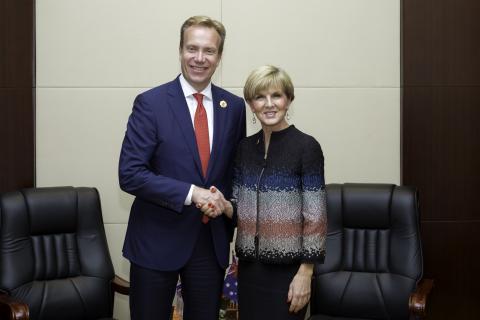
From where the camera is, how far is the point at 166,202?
2.13 m

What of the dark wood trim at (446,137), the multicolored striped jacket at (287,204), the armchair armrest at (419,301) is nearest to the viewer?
the multicolored striped jacket at (287,204)

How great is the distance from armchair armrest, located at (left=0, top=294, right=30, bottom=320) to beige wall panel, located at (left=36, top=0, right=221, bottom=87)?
1385mm

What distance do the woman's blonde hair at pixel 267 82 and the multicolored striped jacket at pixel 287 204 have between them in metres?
0.17

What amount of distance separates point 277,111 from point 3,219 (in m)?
1.63

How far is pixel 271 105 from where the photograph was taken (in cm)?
213

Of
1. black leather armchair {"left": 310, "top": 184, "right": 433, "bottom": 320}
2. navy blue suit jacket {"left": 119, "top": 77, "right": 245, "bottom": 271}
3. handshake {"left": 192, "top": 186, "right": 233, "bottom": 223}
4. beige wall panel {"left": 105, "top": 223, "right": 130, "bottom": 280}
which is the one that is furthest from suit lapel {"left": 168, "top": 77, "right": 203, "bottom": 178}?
beige wall panel {"left": 105, "top": 223, "right": 130, "bottom": 280}

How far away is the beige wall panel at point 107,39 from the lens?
354cm

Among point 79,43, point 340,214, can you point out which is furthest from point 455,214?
point 79,43

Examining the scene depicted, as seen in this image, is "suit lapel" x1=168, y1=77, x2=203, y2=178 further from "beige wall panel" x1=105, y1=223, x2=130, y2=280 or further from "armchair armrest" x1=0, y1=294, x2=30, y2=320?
"beige wall panel" x1=105, y1=223, x2=130, y2=280

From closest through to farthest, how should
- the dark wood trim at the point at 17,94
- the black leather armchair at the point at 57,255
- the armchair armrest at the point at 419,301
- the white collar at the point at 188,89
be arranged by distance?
1. the white collar at the point at 188,89
2. the armchair armrest at the point at 419,301
3. the black leather armchair at the point at 57,255
4. the dark wood trim at the point at 17,94

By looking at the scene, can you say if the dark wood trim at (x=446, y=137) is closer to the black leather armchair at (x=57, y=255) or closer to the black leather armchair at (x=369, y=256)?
the black leather armchair at (x=369, y=256)

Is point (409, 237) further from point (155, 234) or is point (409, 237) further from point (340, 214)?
point (155, 234)

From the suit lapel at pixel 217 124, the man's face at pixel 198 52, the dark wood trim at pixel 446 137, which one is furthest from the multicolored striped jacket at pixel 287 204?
the dark wood trim at pixel 446 137

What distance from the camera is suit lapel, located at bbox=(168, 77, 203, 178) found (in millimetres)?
2209
